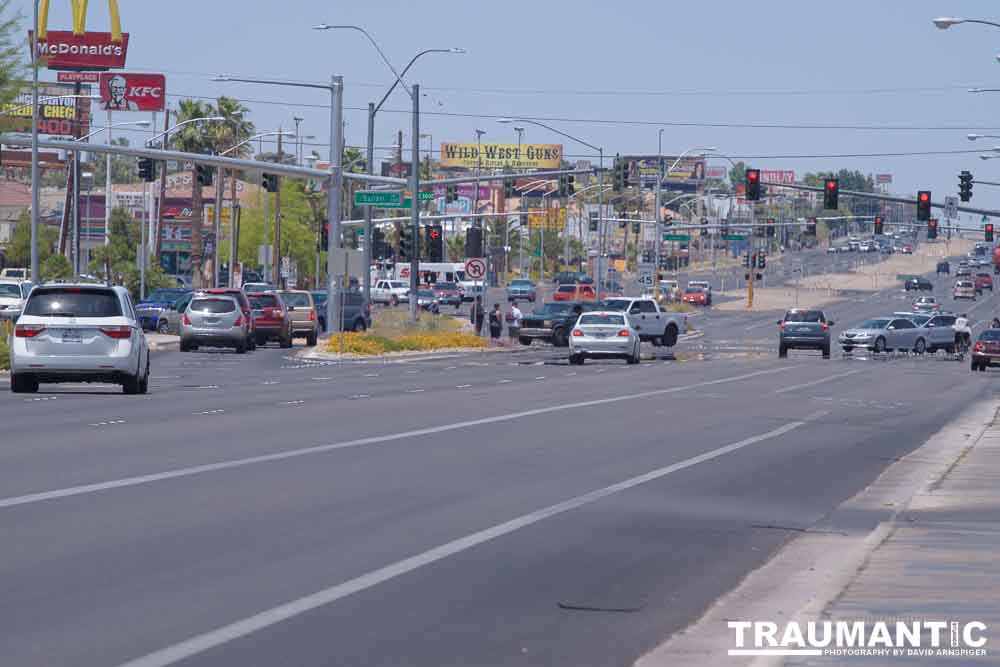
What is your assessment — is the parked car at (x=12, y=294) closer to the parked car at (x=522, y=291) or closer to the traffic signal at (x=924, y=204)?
the traffic signal at (x=924, y=204)

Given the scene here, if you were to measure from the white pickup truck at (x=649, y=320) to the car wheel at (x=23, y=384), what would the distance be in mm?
40074

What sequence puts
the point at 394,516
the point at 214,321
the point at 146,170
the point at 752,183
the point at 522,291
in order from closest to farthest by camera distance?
the point at 394,516, the point at 214,321, the point at 146,170, the point at 752,183, the point at 522,291

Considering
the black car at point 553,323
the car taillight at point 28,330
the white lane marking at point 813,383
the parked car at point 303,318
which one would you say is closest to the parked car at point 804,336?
the black car at point 553,323

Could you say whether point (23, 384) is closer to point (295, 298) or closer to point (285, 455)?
point (285, 455)

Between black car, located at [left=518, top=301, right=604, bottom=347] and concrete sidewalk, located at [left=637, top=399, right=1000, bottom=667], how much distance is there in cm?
4943

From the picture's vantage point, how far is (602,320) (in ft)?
173

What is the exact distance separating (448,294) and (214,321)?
6474 centimetres

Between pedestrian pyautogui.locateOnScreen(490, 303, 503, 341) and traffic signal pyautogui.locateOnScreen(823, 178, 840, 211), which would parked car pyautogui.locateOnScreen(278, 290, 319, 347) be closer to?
pedestrian pyautogui.locateOnScreen(490, 303, 503, 341)

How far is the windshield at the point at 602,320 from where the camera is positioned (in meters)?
52.6

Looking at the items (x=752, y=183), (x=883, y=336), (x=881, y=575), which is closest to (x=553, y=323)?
(x=752, y=183)

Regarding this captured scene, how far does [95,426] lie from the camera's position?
22.2 meters

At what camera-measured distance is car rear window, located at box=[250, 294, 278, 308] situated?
57.9m

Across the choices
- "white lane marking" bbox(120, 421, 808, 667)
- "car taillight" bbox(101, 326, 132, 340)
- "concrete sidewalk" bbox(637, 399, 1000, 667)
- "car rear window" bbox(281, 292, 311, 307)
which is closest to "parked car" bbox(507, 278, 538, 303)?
"car rear window" bbox(281, 292, 311, 307)

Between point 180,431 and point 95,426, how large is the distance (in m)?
1.27
